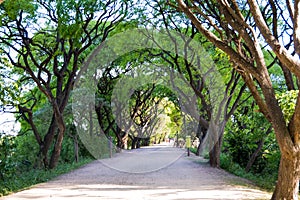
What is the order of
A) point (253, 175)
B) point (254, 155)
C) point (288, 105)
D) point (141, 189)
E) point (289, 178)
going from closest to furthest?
point (289, 178)
point (288, 105)
point (141, 189)
point (253, 175)
point (254, 155)

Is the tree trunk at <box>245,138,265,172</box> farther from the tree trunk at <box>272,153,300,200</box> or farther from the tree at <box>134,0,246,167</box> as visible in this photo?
the tree trunk at <box>272,153,300,200</box>

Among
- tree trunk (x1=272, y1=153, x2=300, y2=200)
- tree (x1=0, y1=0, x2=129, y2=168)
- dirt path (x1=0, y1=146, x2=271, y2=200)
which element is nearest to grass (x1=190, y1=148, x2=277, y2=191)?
dirt path (x1=0, y1=146, x2=271, y2=200)

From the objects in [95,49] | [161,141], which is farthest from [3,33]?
[161,141]

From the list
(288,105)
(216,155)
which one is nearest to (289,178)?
(288,105)

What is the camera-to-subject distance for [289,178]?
19.2 ft

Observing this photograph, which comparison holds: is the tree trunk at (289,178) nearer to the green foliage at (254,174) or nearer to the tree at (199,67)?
the green foliage at (254,174)

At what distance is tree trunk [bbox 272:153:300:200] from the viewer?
579 centimetres

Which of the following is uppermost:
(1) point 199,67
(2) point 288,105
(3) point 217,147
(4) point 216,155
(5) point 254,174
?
(1) point 199,67

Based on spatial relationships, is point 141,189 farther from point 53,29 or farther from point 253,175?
point 53,29

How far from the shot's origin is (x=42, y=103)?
17578 mm

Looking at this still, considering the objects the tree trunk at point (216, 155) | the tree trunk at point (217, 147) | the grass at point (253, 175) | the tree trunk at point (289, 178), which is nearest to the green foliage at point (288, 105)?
the tree trunk at point (289, 178)

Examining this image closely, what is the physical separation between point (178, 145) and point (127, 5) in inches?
1005

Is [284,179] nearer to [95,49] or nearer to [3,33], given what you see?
[3,33]

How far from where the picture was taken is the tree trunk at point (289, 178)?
5793 millimetres
